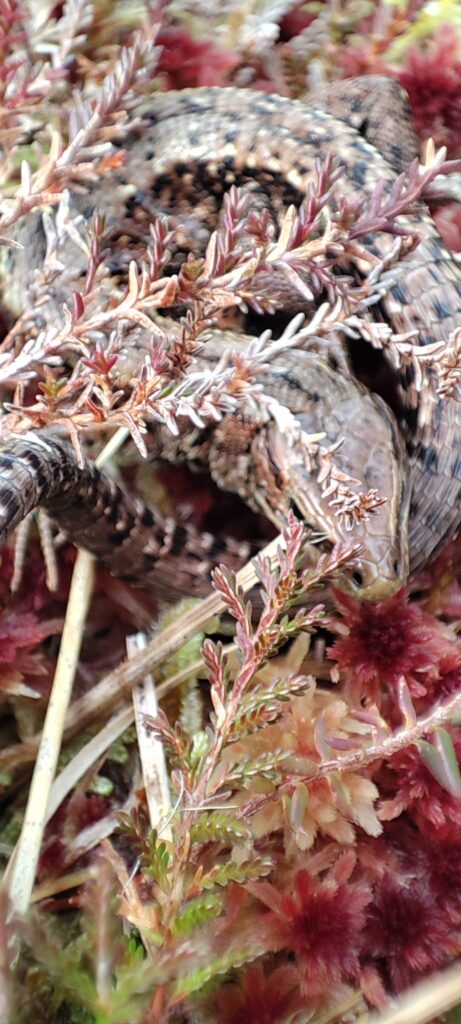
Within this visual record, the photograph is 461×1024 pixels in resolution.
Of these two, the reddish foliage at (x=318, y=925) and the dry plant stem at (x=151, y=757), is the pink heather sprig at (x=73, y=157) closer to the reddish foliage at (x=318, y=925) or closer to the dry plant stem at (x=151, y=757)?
the dry plant stem at (x=151, y=757)

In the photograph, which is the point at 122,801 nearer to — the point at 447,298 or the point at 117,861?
the point at 117,861

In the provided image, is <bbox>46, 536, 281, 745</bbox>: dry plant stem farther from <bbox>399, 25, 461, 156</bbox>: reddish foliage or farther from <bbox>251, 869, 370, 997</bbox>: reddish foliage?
<bbox>399, 25, 461, 156</bbox>: reddish foliage

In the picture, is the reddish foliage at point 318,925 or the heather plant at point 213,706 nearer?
the heather plant at point 213,706

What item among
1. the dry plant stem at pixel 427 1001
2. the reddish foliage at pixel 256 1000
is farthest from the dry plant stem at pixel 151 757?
the dry plant stem at pixel 427 1001

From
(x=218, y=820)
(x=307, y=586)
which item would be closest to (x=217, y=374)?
(x=307, y=586)

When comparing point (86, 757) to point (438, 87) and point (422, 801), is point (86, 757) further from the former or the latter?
point (438, 87)

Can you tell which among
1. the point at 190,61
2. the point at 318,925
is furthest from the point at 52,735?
the point at 190,61

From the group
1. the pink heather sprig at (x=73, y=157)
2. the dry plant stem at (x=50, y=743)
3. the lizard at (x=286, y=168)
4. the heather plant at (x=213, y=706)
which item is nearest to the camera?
the heather plant at (x=213, y=706)
